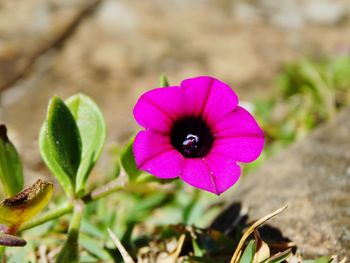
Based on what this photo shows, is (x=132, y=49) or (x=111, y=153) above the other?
(x=132, y=49)

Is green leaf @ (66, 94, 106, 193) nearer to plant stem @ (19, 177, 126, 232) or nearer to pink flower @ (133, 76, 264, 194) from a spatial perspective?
plant stem @ (19, 177, 126, 232)

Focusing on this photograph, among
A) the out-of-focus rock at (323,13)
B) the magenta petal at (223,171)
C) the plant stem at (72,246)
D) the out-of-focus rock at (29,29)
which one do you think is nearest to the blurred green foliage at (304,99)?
the out-of-focus rock at (323,13)

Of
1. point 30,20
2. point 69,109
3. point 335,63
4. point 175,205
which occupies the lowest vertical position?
point 175,205

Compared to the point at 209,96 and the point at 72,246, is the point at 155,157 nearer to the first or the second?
the point at 209,96

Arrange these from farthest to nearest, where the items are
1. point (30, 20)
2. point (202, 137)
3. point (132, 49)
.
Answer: point (132, 49)
point (30, 20)
point (202, 137)

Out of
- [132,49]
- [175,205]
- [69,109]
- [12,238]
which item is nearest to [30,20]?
[132,49]

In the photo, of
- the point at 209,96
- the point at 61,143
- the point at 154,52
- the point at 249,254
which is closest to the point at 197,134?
the point at 209,96

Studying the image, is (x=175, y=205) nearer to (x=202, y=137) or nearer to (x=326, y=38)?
(x=202, y=137)
